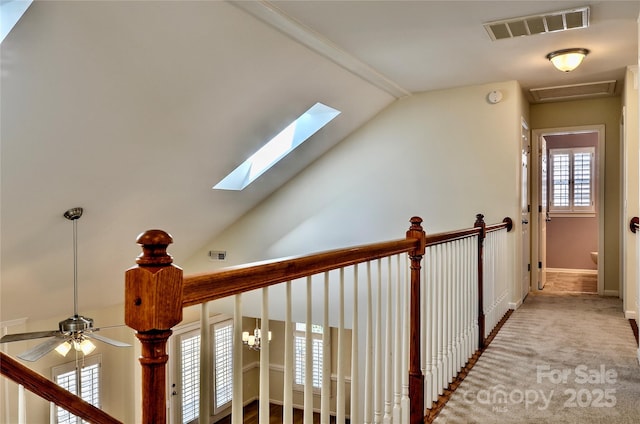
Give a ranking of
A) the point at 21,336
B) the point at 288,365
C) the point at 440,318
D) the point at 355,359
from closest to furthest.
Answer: the point at 288,365 < the point at 355,359 < the point at 440,318 < the point at 21,336

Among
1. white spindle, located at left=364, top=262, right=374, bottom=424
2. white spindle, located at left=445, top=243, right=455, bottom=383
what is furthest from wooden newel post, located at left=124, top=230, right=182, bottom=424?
white spindle, located at left=445, top=243, right=455, bottom=383

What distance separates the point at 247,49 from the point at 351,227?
2.80m

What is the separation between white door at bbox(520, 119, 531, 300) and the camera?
17.5 feet

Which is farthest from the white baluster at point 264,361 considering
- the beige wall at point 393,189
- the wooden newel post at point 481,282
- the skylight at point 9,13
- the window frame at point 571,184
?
the window frame at point 571,184

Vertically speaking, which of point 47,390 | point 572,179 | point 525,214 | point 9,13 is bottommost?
point 47,390

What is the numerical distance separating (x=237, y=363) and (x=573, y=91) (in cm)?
548

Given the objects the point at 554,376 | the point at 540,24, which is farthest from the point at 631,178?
the point at 554,376

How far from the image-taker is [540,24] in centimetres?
341

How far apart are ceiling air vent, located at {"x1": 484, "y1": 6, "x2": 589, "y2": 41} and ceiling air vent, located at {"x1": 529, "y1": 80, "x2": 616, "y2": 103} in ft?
6.04

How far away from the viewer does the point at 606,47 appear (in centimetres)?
392

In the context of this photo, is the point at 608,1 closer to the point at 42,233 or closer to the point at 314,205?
the point at 314,205

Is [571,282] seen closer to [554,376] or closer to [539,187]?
[539,187]

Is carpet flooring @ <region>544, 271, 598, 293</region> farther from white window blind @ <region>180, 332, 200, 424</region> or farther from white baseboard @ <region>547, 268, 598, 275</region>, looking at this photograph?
white window blind @ <region>180, 332, 200, 424</region>

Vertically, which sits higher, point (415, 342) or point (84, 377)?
point (415, 342)
